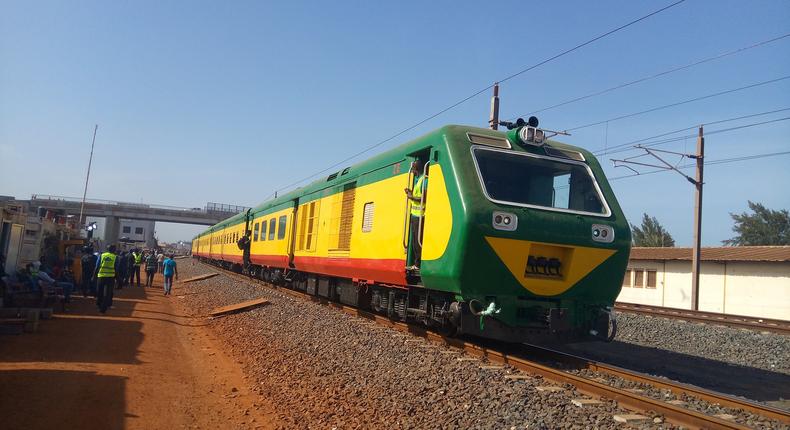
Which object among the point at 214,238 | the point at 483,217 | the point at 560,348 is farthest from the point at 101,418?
the point at 214,238

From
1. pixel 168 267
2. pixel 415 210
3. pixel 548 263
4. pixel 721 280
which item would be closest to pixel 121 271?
pixel 168 267

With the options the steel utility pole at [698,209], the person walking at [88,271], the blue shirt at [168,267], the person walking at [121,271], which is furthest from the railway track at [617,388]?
the steel utility pole at [698,209]

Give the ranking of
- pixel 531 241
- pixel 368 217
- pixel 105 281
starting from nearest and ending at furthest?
pixel 531 241, pixel 368 217, pixel 105 281

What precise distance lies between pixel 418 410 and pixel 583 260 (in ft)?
11.6

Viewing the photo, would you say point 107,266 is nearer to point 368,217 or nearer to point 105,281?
point 105,281

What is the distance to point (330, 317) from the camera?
11.5m

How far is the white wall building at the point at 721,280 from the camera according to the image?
2262cm

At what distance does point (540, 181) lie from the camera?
27.8 feet

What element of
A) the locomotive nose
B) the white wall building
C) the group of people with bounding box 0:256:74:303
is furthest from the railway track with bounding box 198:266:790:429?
the white wall building

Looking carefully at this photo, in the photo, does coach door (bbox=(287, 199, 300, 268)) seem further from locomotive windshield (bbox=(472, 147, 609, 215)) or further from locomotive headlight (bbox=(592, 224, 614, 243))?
locomotive headlight (bbox=(592, 224, 614, 243))

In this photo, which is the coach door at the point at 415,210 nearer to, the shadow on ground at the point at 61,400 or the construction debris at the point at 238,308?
the shadow on ground at the point at 61,400

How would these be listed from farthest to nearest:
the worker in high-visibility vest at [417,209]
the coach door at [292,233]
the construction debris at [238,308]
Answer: the coach door at [292,233]
the construction debris at [238,308]
the worker in high-visibility vest at [417,209]

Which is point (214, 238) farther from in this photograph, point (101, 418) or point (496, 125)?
point (101, 418)

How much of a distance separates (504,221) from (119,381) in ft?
16.2
